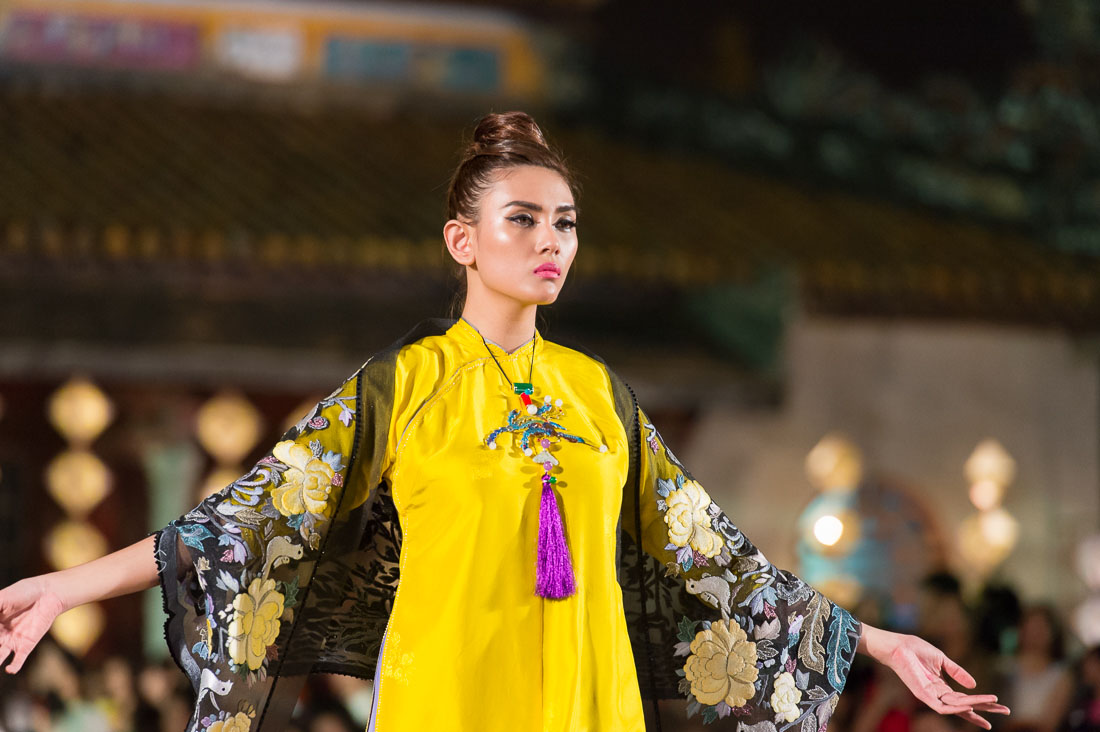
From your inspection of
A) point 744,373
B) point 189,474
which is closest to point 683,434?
point 744,373

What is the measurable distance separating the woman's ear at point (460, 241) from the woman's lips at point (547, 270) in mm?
127

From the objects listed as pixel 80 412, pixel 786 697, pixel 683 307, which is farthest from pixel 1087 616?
pixel 786 697

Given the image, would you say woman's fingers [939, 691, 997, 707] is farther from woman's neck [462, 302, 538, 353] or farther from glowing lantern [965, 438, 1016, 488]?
glowing lantern [965, 438, 1016, 488]

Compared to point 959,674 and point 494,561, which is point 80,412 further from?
point 959,674

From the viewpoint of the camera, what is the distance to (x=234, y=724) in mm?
2424

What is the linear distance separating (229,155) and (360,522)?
21.5 feet

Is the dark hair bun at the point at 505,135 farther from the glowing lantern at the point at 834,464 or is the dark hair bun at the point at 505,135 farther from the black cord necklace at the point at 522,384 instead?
the glowing lantern at the point at 834,464

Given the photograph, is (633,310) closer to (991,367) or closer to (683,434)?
(683,434)

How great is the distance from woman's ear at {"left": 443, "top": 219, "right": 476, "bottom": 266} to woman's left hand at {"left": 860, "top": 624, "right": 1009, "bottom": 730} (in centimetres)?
86

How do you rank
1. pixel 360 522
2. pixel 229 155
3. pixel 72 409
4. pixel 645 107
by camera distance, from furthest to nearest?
1. pixel 645 107
2. pixel 229 155
3. pixel 72 409
4. pixel 360 522

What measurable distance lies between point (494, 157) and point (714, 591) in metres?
0.76

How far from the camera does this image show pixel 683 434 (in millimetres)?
8016

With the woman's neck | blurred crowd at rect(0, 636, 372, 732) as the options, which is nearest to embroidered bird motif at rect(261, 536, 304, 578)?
the woman's neck

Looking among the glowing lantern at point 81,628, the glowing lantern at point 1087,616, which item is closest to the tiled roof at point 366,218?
the glowing lantern at point 1087,616
